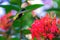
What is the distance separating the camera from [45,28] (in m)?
0.80

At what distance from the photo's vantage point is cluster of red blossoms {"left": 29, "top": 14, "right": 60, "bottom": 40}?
80 centimetres

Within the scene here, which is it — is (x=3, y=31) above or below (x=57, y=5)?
below

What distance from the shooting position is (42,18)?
84 centimetres

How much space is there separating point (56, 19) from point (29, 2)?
0.17 m

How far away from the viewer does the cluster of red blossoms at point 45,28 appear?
2.63 feet

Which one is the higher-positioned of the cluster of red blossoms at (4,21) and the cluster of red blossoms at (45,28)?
the cluster of red blossoms at (4,21)

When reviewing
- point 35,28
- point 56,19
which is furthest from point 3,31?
point 56,19

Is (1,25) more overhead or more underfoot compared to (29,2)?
more underfoot

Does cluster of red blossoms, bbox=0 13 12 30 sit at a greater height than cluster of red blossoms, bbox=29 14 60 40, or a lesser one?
greater

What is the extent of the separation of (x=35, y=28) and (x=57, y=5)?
181mm

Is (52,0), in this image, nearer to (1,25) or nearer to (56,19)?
(56,19)

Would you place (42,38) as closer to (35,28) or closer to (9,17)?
(35,28)

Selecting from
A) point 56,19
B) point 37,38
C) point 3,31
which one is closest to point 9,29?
point 3,31

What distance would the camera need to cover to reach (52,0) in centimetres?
86
